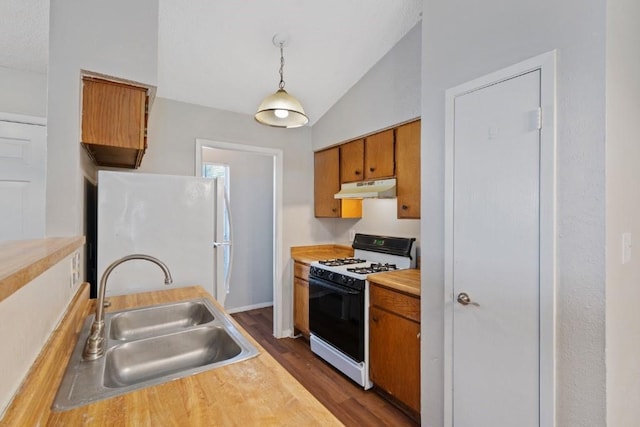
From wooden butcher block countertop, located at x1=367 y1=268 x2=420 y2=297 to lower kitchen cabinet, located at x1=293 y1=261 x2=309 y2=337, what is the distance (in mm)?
951

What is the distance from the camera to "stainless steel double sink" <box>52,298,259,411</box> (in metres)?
0.88

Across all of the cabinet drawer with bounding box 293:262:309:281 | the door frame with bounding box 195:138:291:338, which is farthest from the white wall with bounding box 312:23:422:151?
the cabinet drawer with bounding box 293:262:309:281

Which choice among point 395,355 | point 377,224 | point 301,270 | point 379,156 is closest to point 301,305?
point 301,270

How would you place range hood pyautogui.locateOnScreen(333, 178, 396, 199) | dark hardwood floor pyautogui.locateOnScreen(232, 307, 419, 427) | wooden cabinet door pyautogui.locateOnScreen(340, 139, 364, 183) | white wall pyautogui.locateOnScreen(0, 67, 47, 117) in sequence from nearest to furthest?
white wall pyautogui.locateOnScreen(0, 67, 47, 117) < dark hardwood floor pyautogui.locateOnScreen(232, 307, 419, 427) < range hood pyautogui.locateOnScreen(333, 178, 396, 199) < wooden cabinet door pyautogui.locateOnScreen(340, 139, 364, 183)

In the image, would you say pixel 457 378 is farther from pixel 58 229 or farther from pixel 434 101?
pixel 58 229

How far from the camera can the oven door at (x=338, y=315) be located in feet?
7.68

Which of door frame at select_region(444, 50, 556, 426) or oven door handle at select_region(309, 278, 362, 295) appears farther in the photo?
oven door handle at select_region(309, 278, 362, 295)

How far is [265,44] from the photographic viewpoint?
2340 millimetres

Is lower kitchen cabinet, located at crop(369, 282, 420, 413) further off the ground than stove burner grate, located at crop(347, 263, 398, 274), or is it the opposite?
stove burner grate, located at crop(347, 263, 398, 274)

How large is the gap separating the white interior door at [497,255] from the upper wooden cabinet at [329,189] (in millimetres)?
1599

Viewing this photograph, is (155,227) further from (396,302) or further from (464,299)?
(464,299)

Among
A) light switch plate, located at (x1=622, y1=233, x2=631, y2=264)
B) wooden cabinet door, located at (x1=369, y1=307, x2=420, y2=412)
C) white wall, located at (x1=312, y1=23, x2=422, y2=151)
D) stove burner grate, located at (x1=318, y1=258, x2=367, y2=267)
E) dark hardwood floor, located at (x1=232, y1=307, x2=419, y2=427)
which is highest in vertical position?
white wall, located at (x1=312, y1=23, x2=422, y2=151)

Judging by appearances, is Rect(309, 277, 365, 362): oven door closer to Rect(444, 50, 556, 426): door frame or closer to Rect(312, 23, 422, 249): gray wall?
Rect(312, 23, 422, 249): gray wall

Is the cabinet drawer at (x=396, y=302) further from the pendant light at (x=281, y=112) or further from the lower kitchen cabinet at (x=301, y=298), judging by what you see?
the pendant light at (x=281, y=112)
